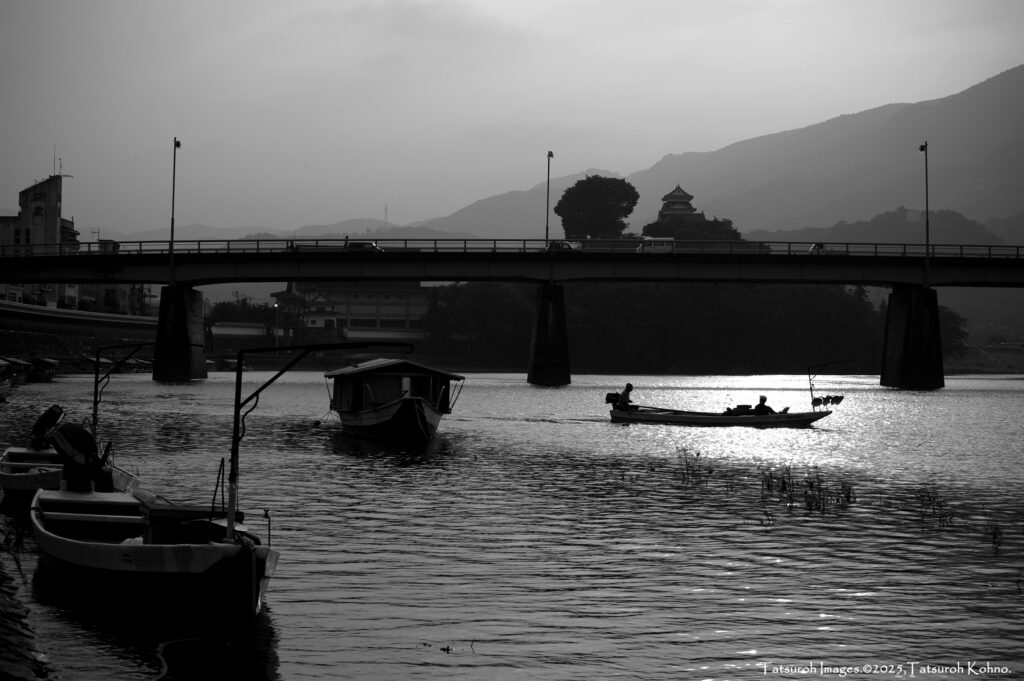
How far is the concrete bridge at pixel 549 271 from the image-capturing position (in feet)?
331

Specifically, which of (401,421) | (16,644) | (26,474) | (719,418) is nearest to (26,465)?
(26,474)

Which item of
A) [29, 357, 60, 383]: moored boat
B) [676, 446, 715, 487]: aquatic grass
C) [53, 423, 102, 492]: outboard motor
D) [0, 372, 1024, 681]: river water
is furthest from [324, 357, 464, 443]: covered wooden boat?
[29, 357, 60, 383]: moored boat

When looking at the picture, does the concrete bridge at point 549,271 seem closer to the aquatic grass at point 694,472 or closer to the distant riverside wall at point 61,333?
the distant riverside wall at point 61,333

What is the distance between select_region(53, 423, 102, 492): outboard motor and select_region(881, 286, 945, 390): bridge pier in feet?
304

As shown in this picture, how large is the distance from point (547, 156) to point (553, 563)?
10036cm

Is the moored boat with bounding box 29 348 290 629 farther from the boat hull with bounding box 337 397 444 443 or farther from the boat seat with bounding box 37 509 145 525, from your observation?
the boat hull with bounding box 337 397 444 443

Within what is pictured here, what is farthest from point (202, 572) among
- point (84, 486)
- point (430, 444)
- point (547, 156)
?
point (547, 156)

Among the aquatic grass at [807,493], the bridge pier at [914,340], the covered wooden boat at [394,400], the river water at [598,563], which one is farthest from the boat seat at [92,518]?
the bridge pier at [914,340]

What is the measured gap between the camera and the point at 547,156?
12075 cm

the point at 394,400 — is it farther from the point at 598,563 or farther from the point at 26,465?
the point at 598,563

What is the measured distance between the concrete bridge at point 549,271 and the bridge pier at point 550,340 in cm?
10

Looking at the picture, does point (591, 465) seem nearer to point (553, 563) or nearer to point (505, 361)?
point (553, 563)

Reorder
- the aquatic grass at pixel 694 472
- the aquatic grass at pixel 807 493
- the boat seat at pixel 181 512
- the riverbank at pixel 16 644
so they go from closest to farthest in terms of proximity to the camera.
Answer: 1. the riverbank at pixel 16 644
2. the boat seat at pixel 181 512
3. the aquatic grass at pixel 807 493
4. the aquatic grass at pixel 694 472

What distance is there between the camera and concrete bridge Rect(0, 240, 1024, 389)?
Result: 101 meters
